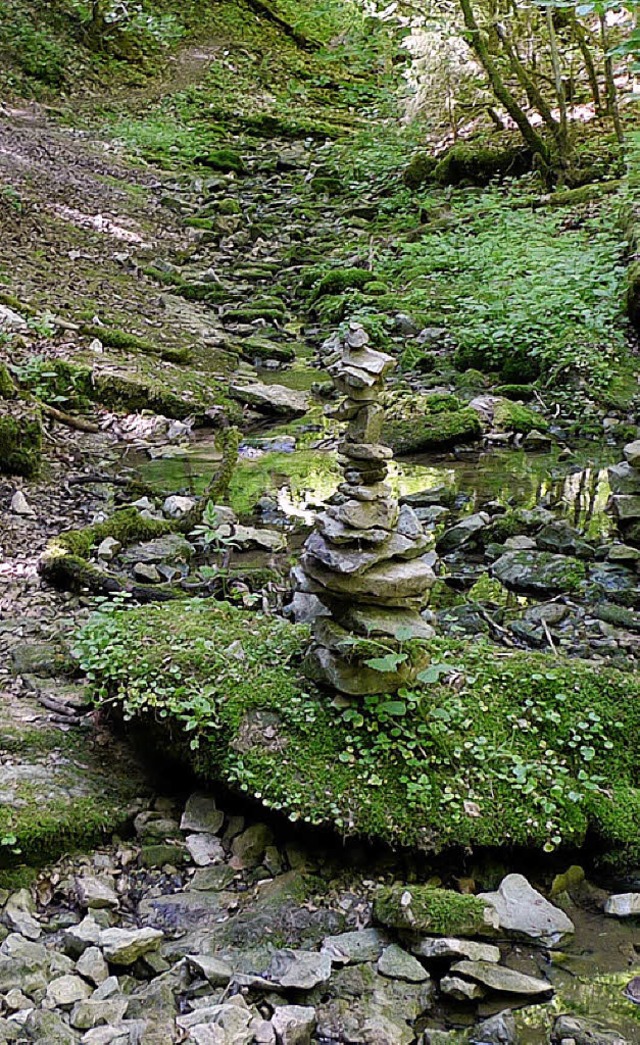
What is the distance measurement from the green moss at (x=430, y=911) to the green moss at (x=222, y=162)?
56.7 ft

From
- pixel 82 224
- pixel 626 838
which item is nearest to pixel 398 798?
pixel 626 838

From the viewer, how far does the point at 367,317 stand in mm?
10781

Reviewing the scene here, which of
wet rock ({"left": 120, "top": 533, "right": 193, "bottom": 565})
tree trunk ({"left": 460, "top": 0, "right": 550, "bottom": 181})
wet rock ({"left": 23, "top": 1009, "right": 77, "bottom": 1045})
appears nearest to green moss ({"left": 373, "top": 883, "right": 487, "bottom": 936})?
wet rock ({"left": 23, "top": 1009, "right": 77, "bottom": 1045})

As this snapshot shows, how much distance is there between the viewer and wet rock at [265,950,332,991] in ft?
8.51

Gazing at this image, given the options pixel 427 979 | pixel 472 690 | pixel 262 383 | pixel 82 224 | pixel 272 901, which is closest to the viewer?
pixel 427 979

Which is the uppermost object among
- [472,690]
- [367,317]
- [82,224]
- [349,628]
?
[82,224]

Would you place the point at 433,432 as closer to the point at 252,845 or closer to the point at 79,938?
the point at 252,845

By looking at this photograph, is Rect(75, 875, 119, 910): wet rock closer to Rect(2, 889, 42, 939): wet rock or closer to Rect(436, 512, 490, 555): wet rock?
Rect(2, 889, 42, 939): wet rock

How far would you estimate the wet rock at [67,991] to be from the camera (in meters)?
2.40

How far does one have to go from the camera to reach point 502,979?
8.76 ft

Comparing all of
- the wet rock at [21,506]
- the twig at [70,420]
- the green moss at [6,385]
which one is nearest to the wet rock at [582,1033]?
the wet rock at [21,506]

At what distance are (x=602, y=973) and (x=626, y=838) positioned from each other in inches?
22.5

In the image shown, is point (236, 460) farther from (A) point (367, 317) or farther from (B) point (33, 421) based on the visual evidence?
(A) point (367, 317)

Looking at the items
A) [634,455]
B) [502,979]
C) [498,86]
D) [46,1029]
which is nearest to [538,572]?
[634,455]
